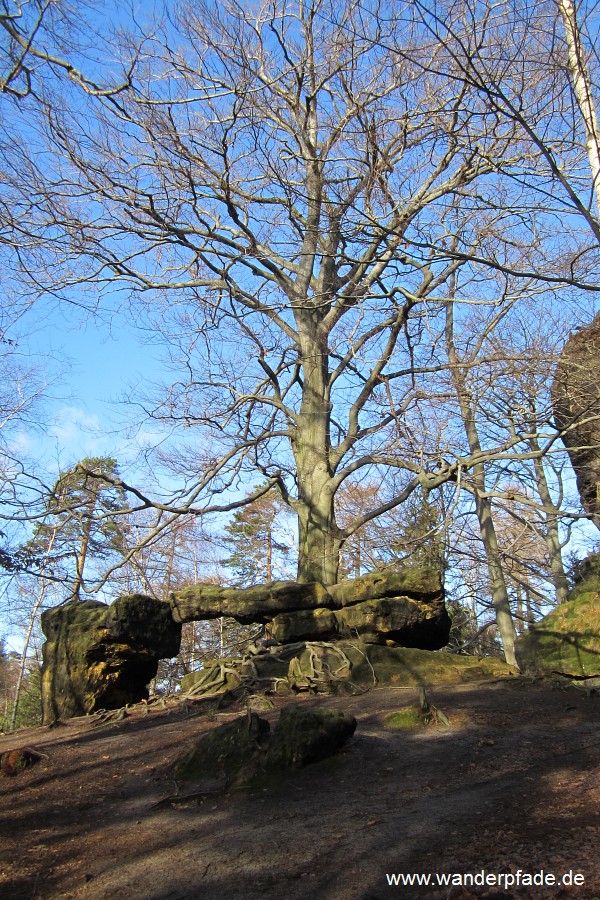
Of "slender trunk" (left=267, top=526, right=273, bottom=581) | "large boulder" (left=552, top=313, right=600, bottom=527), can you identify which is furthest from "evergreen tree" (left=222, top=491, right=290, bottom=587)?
"large boulder" (left=552, top=313, right=600, bottom=527)

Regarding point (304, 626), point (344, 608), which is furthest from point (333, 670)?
point (344, 608)

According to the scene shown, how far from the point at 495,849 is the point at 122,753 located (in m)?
4.06

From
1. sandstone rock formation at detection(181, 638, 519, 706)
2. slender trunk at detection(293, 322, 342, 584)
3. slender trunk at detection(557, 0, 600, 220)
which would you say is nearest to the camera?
slender trunk at detection(557, 0, 600, 220)

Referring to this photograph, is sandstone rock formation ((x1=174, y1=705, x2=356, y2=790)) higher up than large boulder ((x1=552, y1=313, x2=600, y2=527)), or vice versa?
large boulder ((x1=552, y1=313, x2=600, y2=527))

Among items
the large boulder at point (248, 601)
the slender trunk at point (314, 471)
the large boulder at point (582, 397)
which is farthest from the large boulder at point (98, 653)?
the large boulder at point (582, 397)

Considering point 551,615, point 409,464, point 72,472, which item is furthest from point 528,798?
point 72,472

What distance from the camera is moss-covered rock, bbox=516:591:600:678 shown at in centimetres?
900

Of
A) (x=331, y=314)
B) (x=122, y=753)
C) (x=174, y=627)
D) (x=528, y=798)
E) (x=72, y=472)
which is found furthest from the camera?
(x=331, y=314)

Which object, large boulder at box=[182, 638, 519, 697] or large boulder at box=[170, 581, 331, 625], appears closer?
large boulder at box=[182, 638, 519, 697]

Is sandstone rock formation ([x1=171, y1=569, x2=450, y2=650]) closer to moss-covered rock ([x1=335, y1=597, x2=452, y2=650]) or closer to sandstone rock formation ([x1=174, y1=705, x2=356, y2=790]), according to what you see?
moss-covered rock ([x1=335, y1=597, x2=452, y2=650])

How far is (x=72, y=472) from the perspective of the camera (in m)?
11.8

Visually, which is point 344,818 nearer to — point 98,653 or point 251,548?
point 98,653

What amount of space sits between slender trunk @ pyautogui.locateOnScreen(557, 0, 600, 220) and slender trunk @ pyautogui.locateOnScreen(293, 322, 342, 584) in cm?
784

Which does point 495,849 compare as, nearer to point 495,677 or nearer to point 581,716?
point 581,716
